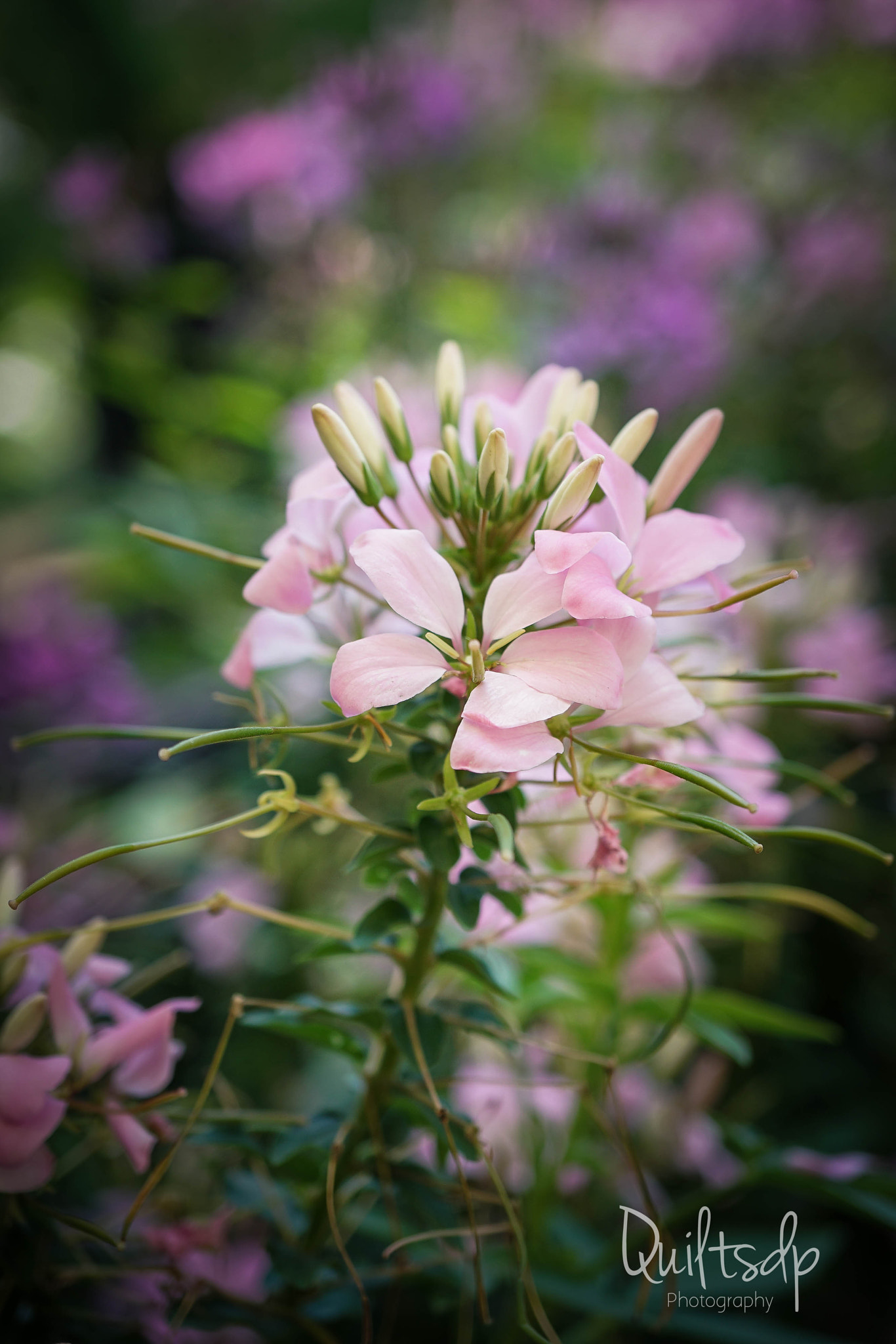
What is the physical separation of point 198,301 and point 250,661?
944mm

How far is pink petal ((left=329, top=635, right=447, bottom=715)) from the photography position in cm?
25

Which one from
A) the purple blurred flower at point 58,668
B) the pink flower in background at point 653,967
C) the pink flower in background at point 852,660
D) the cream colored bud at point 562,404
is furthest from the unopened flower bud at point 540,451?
the purple blurred flower at point 58,668

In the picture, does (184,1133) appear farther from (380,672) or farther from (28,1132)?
(380,672)

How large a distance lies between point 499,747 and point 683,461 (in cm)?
17

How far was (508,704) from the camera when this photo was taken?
0.82 feet

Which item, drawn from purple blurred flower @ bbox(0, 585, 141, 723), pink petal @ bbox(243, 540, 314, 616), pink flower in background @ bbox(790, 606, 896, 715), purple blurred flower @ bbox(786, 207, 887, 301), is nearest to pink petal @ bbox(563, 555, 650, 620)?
pink petal @ bbox(243, 540, 314, 616)

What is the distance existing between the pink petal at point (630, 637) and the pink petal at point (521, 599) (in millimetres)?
19

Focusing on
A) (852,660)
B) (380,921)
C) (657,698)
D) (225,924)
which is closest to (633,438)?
(657,698)

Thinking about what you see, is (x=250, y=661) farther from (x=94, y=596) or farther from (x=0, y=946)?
(x=94, y=596)

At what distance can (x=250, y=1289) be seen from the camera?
506mm

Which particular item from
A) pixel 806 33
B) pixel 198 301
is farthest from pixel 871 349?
pixel 198 301

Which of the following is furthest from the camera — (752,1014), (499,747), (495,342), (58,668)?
(495,342)

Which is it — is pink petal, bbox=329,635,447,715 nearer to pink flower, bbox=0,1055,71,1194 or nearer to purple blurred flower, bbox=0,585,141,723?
pink flower, bbox=0,1055,71,1194

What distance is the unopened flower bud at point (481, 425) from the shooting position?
0.36 m
